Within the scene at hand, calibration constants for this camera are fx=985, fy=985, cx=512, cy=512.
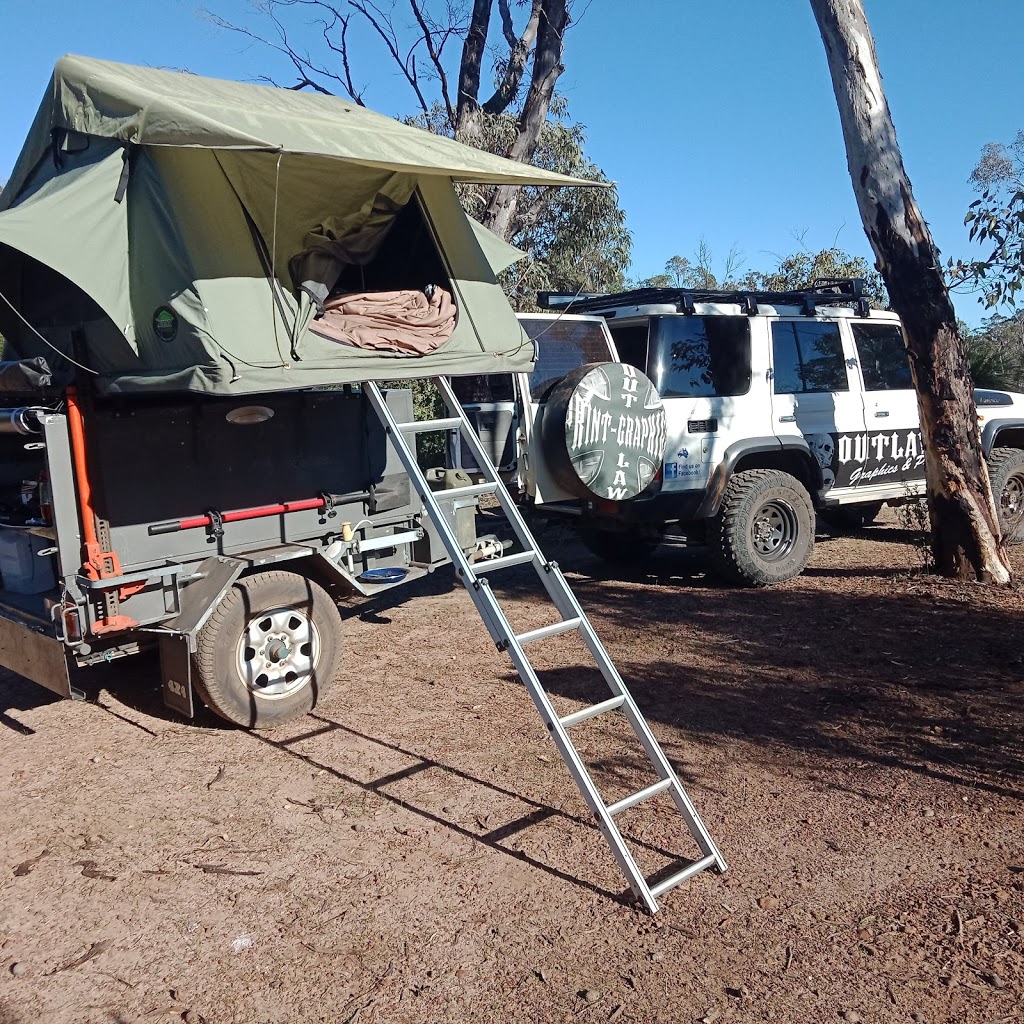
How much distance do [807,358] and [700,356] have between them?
3.78 feet

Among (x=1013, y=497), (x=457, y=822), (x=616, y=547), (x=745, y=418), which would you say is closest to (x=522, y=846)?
(x=457, y=822)

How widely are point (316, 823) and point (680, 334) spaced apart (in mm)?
4709

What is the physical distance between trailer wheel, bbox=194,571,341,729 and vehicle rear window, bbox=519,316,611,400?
237 centimetres

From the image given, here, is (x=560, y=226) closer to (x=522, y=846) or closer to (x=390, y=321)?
(x=390, y=321)

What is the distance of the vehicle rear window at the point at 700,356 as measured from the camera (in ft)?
23.9

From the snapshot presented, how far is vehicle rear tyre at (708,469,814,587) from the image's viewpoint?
7543mm

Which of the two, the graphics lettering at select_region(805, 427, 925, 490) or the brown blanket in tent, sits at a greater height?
the brown blanket in tent

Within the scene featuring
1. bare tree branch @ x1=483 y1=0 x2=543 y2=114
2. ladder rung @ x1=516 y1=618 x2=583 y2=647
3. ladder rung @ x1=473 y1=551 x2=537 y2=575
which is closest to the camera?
ladder rung @ x1=516 y1=618 x2=583 y2=647

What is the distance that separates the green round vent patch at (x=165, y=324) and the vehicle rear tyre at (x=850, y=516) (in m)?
7.22

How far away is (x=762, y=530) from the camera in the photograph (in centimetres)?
783

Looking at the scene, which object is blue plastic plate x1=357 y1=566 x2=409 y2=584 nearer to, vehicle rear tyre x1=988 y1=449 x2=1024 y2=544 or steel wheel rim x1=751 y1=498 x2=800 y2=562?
steel wheel rim x1=751 y1=498 x2=800 y2=562

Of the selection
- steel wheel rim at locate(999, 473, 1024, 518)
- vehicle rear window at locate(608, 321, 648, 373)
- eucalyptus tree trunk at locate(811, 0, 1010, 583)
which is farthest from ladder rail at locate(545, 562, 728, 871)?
steel wheel rim at locate(999, 473, 1024, 518)

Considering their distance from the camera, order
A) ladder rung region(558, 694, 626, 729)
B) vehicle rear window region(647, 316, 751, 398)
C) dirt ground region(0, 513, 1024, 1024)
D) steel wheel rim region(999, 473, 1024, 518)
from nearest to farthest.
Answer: dirt ground region(0, 513, 1024, 1024) < ladder rung region(558, 694, 626, 729) < vehicle rear window region(647, 316, 751, 398) < steel wheel rim region(999, 473, 1024, 518)

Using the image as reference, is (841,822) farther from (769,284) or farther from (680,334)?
(769,284)
